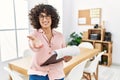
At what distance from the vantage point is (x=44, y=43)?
105 cm

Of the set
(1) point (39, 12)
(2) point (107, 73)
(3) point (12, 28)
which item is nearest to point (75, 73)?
(1) point (39, 12)

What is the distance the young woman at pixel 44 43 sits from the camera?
3.45ft

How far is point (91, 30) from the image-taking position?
4.04m

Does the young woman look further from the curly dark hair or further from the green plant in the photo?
the green plant

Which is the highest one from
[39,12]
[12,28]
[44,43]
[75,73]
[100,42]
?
[39,12]

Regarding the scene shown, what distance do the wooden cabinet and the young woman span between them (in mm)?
2805

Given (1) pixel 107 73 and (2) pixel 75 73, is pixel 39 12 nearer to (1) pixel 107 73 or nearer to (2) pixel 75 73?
(2) pixel 75 73

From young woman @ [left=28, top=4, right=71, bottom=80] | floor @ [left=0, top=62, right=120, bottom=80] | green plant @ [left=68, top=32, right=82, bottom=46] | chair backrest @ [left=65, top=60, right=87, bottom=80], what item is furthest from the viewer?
green plant @ [left=68, top=32, right=82, bottom=46]

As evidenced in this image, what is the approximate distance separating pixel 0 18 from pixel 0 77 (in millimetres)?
1361

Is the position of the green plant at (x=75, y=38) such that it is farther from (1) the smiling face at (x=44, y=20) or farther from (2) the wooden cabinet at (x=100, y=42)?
(1) the smiling face at (x=44, y=20)

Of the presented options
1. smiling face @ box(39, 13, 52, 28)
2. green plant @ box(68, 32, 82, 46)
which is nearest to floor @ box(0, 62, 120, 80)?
green plant @ box(68, 32, 82, 46)

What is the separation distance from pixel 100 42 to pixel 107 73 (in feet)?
2.91

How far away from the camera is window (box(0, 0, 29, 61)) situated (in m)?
3.38

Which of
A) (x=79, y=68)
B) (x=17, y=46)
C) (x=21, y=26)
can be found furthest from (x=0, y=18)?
(x=79, y=68)
